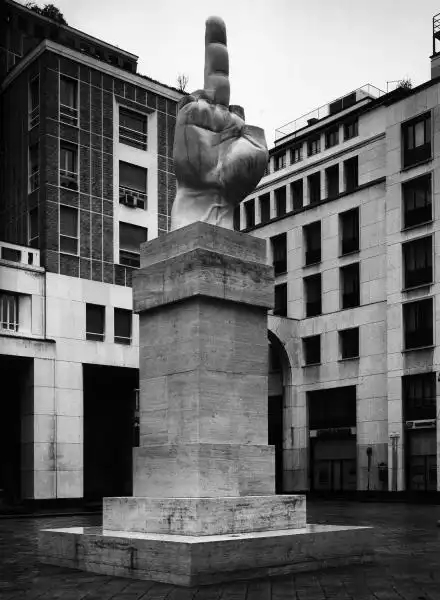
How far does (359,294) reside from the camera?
6284cm

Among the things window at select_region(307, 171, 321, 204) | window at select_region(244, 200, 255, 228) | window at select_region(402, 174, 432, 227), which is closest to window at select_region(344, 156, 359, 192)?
window at select_region(307, 171, 321, 204)

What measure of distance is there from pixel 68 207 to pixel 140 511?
1378 inches

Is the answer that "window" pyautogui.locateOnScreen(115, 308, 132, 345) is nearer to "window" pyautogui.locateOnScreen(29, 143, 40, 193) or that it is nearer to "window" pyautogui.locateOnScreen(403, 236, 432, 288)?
"window" pyautogui.locateOnScreen(29, 143, 40, 193)

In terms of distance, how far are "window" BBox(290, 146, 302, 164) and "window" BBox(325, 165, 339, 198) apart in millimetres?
4585

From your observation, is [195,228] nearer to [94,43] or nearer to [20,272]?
[20,272]

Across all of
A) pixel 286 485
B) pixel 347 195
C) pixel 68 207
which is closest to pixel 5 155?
pixel 68 207

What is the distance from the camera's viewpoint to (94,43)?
59469 mm

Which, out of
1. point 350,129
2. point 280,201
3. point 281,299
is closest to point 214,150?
point 350,129

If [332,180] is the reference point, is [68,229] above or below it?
below

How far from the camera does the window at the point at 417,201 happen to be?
190ft

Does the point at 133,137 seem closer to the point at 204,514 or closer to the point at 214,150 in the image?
the point at 214,150

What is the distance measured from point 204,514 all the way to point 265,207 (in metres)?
61.4

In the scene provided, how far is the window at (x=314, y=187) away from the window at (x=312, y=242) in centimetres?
218

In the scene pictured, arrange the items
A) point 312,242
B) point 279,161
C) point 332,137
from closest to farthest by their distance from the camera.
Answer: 1. point 312,242
2. point 332,137
3. point 279,161
